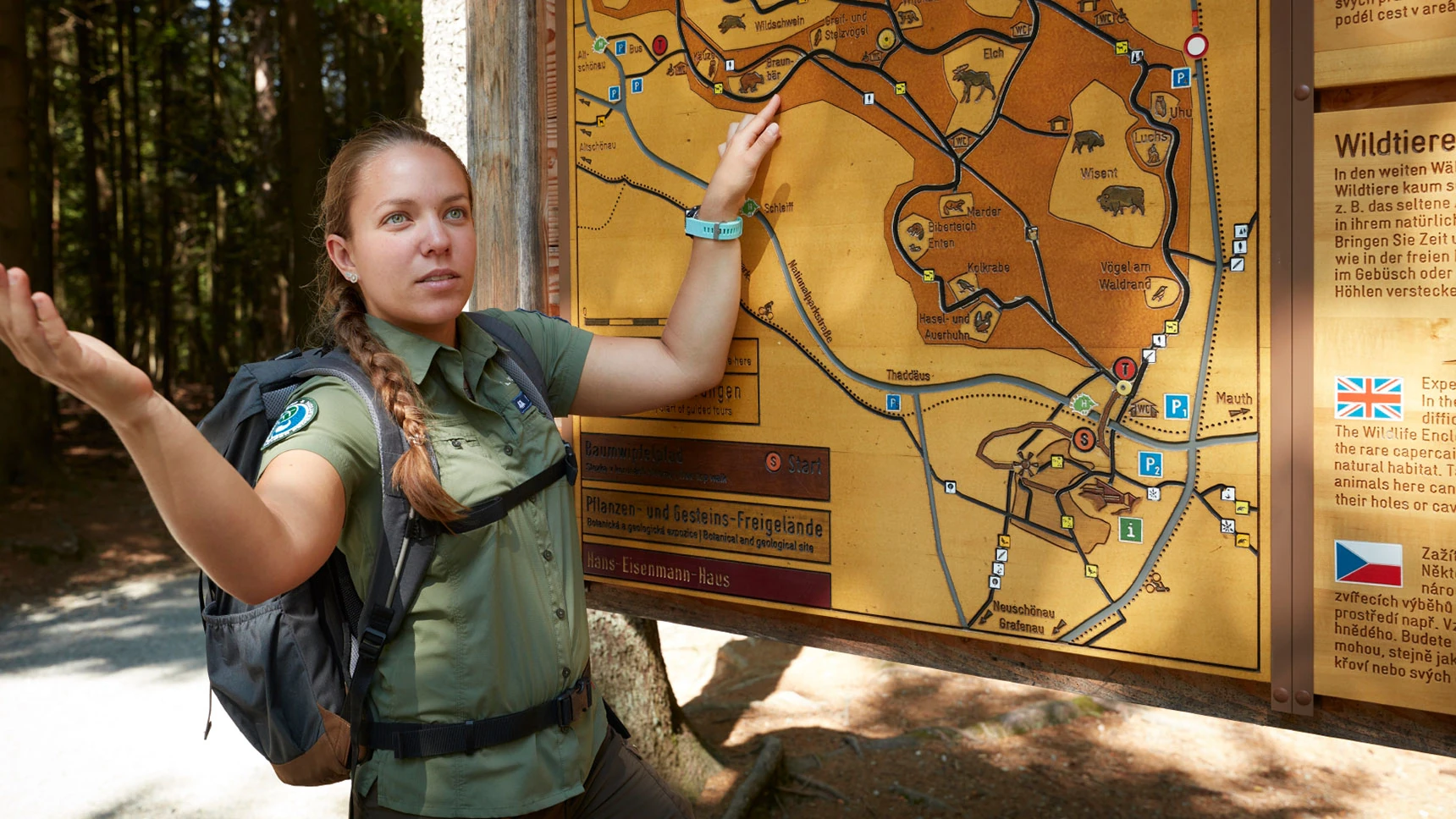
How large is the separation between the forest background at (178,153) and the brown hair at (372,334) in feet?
26.6

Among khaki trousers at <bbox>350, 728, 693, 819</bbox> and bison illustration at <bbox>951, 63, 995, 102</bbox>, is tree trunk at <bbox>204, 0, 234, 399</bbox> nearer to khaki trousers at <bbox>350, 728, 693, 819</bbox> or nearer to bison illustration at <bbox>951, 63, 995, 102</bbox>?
khaki trousers at <bbox>350, 728, 693, 819</bbox>

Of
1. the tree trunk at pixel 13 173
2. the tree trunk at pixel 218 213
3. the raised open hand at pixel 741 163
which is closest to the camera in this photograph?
the raised open hand at pixel 741 163

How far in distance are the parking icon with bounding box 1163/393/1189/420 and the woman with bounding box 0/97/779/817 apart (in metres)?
0.98

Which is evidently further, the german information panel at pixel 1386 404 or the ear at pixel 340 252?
the ear at pixel 340 252

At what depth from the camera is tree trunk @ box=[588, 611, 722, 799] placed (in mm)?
4410

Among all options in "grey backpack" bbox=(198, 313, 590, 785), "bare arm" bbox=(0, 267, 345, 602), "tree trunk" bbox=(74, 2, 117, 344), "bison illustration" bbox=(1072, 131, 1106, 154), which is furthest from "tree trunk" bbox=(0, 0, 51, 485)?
"bison illustration" bbox=(1072, 131, 1106, 154)

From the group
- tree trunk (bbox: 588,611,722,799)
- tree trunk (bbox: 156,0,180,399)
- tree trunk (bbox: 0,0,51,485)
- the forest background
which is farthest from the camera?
tree trunk (bbox: 156,0,180,399)

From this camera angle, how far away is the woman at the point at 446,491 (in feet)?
A: 6.63

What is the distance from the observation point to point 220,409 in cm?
206

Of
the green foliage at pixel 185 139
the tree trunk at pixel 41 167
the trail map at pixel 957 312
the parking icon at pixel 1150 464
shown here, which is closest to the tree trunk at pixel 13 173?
the tree trunk at pixel 41 167

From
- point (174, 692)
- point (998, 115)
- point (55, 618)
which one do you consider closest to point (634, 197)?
point (998, 115)

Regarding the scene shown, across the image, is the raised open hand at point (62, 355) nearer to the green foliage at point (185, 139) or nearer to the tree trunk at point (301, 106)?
the tree trunk at point (301, 106)

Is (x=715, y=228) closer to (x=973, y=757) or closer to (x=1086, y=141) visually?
(x=1086, y=141)

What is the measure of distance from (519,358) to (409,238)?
1.22 ft
